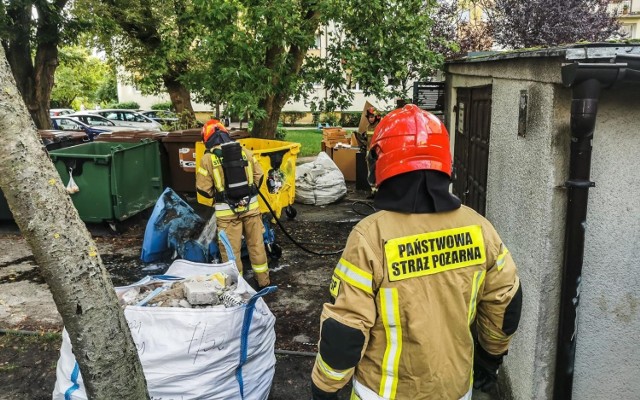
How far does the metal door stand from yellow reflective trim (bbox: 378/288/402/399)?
8.75 feet

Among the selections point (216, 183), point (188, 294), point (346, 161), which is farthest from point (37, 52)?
point (188, 294)

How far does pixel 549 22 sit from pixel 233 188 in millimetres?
8705

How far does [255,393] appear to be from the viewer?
325 cm

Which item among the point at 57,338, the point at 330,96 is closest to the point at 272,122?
the point at 330,96

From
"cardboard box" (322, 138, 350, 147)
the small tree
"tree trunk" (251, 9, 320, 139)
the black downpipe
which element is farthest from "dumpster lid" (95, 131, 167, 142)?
the black downpipe

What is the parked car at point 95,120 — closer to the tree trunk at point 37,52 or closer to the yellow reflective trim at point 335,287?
the tree trunk at point 37,52

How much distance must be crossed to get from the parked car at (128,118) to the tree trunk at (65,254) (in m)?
19.9

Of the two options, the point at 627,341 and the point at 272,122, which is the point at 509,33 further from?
the point at 627,341

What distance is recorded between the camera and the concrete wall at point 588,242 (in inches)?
106

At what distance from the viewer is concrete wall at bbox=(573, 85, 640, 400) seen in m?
2.70

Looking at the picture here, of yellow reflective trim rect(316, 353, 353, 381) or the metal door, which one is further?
the metal door

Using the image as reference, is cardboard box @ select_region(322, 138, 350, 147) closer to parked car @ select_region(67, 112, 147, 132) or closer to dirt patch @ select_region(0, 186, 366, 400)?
dirt patch @ select_region(0, 186, 366, 400)

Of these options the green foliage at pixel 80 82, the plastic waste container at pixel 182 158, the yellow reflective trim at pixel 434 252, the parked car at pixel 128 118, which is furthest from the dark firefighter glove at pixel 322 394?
the green foliage at pixel 80 82

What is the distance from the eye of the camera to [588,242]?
9.22 ft
